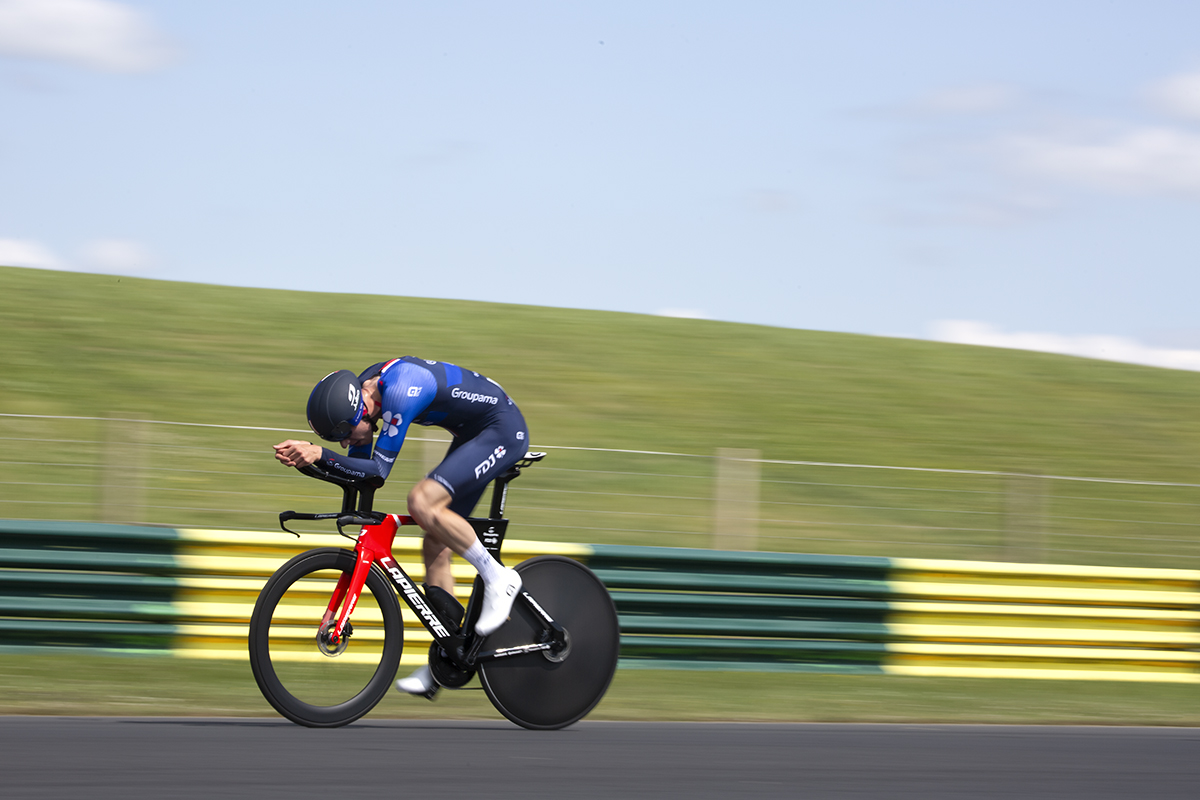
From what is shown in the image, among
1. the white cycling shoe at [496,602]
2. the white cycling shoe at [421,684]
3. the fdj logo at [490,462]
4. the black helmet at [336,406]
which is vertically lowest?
the white cycling shoe at [421,684]

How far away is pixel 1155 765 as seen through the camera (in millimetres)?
5086

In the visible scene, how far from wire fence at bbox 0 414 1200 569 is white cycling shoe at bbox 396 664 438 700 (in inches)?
118

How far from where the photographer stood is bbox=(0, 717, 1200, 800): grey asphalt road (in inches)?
159

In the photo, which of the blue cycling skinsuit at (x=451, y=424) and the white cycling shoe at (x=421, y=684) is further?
the white cycling shoe at (x=421, y=684)

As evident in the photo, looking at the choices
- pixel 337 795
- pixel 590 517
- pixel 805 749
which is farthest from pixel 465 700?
pixel 590 517

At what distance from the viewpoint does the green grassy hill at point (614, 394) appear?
40.0 ft

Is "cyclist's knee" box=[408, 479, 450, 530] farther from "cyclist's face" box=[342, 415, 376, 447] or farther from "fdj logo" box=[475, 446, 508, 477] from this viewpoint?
"cyclist's face" box=[342, 415, 376, 447]

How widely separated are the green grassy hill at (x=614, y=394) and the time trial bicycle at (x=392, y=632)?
4.94 meters

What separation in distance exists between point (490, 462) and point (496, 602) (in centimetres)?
58

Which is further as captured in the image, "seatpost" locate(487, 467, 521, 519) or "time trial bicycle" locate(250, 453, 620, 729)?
"seatpost" locate(487, 467, 521, 519)

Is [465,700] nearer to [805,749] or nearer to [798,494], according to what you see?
[805,749]

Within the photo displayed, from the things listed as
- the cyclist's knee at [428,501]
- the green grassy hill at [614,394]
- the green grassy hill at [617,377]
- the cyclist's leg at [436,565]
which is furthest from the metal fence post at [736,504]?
the green grassy hill at [617,377]

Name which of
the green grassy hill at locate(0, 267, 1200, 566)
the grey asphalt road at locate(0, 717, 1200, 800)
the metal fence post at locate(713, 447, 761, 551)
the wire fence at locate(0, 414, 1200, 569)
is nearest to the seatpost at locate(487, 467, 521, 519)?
the grey asphalt road at locate(0, 717, 1200, 800)

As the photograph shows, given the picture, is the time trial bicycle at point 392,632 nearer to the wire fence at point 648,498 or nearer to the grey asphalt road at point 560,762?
the grey asphalt road at point 560,762
